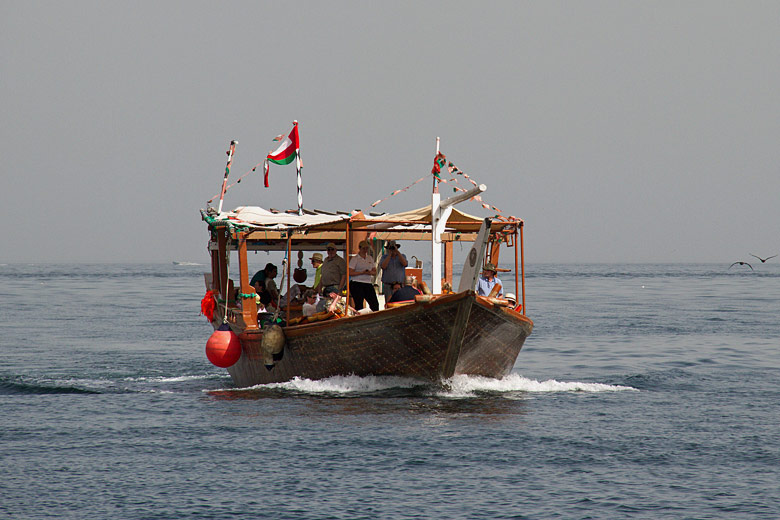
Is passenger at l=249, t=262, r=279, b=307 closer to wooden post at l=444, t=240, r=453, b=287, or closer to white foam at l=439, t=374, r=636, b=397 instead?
wooden post at l=444, t=240, r=453, b=287

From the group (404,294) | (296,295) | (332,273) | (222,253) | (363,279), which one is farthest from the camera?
(222,253)

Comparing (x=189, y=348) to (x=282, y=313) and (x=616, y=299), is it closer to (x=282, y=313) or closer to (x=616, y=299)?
(x=282, y=313)

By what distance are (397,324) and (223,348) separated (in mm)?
3840

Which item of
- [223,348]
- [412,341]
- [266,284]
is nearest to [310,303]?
[223,348]

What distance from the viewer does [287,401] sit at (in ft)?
49.4

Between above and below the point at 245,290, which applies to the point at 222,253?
above

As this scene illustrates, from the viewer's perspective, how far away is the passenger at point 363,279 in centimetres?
1555

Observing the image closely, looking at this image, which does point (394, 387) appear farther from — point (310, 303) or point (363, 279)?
point (310, 303)

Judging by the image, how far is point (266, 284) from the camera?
17.7 meters

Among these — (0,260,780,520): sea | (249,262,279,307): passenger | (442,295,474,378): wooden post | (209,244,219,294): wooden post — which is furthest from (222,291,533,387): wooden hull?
(209,244,219,294): wooden post

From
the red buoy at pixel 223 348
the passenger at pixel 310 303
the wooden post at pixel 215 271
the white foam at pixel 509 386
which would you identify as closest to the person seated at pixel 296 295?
the passenger at pixel 310 303

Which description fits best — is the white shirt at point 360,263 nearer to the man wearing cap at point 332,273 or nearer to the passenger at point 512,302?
the man wearing cap at point 332,273

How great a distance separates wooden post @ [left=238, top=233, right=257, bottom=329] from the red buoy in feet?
1.79

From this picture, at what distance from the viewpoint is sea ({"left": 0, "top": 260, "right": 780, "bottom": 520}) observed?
385 inches
